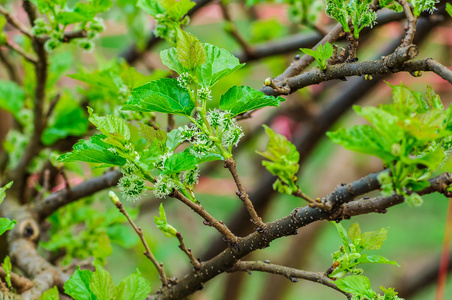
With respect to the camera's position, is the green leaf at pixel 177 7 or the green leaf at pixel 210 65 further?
the green leaf at pixel 177 7

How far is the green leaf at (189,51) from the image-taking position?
40cm

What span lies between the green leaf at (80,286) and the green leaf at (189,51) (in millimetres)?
231

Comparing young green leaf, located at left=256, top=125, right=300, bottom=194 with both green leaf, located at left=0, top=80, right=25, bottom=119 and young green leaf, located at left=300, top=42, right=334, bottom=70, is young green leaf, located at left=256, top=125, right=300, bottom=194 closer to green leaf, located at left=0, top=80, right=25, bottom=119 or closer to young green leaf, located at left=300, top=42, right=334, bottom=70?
young green leaf, located at left=300, top=42, right=334, bottom=70

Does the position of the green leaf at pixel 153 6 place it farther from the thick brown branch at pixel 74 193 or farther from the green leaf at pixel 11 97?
the green leaf at pixel 11 97

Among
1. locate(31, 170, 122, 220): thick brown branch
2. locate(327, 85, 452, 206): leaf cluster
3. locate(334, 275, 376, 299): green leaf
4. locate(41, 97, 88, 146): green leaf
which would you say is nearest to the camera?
locate(327, 85, 452, 206): leaf cluster

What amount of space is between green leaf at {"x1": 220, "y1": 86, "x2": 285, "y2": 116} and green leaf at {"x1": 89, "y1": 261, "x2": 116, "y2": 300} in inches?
7.7

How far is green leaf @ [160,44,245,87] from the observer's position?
1.39 feet

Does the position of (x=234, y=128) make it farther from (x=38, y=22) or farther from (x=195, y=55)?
(x=38, y=22)

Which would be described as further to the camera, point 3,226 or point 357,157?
point 357,157

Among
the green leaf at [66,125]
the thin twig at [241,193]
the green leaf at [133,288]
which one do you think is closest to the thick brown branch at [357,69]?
the thin twig at [241,193]

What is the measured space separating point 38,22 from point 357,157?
157 cm

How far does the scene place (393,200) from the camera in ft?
1.17

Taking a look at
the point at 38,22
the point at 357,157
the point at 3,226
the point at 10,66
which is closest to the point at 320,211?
the point at 3,226

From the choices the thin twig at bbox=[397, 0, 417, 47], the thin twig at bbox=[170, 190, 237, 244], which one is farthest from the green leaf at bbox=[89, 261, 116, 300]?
the thin twig at bbox=[397, 0, 417, 47]
